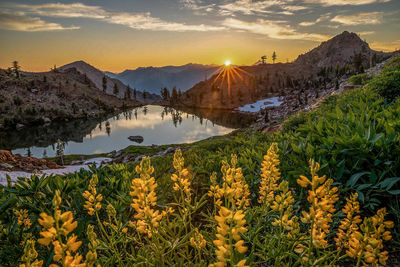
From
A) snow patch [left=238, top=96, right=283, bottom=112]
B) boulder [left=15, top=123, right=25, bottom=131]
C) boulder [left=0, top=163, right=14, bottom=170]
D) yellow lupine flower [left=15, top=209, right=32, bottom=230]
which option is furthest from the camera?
snow patch [left=238, top=96, right=283, bottom=112]

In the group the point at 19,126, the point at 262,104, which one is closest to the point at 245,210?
the point at 19,126

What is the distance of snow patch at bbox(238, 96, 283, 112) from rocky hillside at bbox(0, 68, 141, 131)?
294 ft

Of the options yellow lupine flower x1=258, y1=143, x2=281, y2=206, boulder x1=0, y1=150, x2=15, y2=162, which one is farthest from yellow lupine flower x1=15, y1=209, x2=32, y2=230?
boulder x1=0, y1=150, x2=15, y2=162

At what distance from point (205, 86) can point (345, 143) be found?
655 feet

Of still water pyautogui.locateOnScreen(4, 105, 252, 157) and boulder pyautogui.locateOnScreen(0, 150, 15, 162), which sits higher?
boulder pyautogui.locateOnScreen(0, 150, 15, 162)

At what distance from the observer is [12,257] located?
9.24ft

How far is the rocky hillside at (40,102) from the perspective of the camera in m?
95.7

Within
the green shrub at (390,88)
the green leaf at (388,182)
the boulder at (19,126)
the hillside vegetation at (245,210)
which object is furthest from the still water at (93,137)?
the green leaf at (388,182)

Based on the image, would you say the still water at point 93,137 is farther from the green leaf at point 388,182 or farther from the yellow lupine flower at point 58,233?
the green leaf at point 388,182

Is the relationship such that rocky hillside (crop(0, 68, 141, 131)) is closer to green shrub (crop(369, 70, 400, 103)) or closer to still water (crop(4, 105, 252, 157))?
still water (crop(4, 105, 252, 157))

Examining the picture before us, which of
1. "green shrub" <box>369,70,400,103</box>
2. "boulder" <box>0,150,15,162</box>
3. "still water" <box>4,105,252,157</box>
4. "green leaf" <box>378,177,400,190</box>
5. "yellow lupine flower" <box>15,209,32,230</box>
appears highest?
"green shrub" <box>369,70,400,103</box>

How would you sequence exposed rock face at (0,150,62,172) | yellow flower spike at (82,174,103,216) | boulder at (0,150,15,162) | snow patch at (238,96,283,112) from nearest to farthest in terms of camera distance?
yellow flower spike at (82,174,103,216)
exposed rock face at (0,150,62,172)
boulder at (0,150,15,162)
snow patch at (238,96,283,112)

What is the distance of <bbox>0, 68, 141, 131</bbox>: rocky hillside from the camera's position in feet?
314

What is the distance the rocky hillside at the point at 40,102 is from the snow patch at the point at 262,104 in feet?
294
